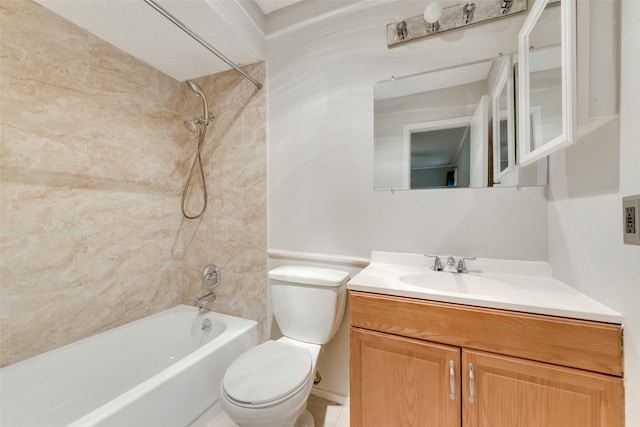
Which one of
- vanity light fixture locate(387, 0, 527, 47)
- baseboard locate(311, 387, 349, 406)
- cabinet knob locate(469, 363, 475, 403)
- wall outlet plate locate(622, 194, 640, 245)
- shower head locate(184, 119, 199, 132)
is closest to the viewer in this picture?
wall outlet plate locate(622, 194, 640, 245)

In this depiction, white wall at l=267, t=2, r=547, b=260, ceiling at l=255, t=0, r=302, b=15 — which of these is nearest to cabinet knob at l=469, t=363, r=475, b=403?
white wall at l=267, t=2, r=547, b=260

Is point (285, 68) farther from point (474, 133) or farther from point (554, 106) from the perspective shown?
point (554, 106)

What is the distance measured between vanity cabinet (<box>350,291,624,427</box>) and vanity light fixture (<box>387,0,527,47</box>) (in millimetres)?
1338

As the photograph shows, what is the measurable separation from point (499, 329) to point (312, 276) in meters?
0.82

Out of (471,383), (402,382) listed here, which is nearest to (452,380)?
(471,383)

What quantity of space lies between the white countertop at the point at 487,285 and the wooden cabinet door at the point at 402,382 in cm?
19

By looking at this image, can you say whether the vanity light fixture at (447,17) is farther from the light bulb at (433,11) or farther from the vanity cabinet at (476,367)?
the vanity cabinet at (476,367)

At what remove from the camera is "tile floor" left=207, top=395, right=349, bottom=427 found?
1.30 metres

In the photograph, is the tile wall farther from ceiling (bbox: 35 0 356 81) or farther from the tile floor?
the tile floor

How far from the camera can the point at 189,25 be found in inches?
55.2

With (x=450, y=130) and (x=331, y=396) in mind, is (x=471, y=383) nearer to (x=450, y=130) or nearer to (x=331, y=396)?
(x=331, y=396)

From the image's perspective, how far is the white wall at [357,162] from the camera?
119 centimetres

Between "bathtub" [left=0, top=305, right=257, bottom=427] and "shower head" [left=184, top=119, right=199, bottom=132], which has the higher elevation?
"shower head" [left=184, top=119, right=199, bottom=132]

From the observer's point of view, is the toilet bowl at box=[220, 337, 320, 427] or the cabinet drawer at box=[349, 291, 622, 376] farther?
the toilet bowl at box=[220, 337, 320, 427]
